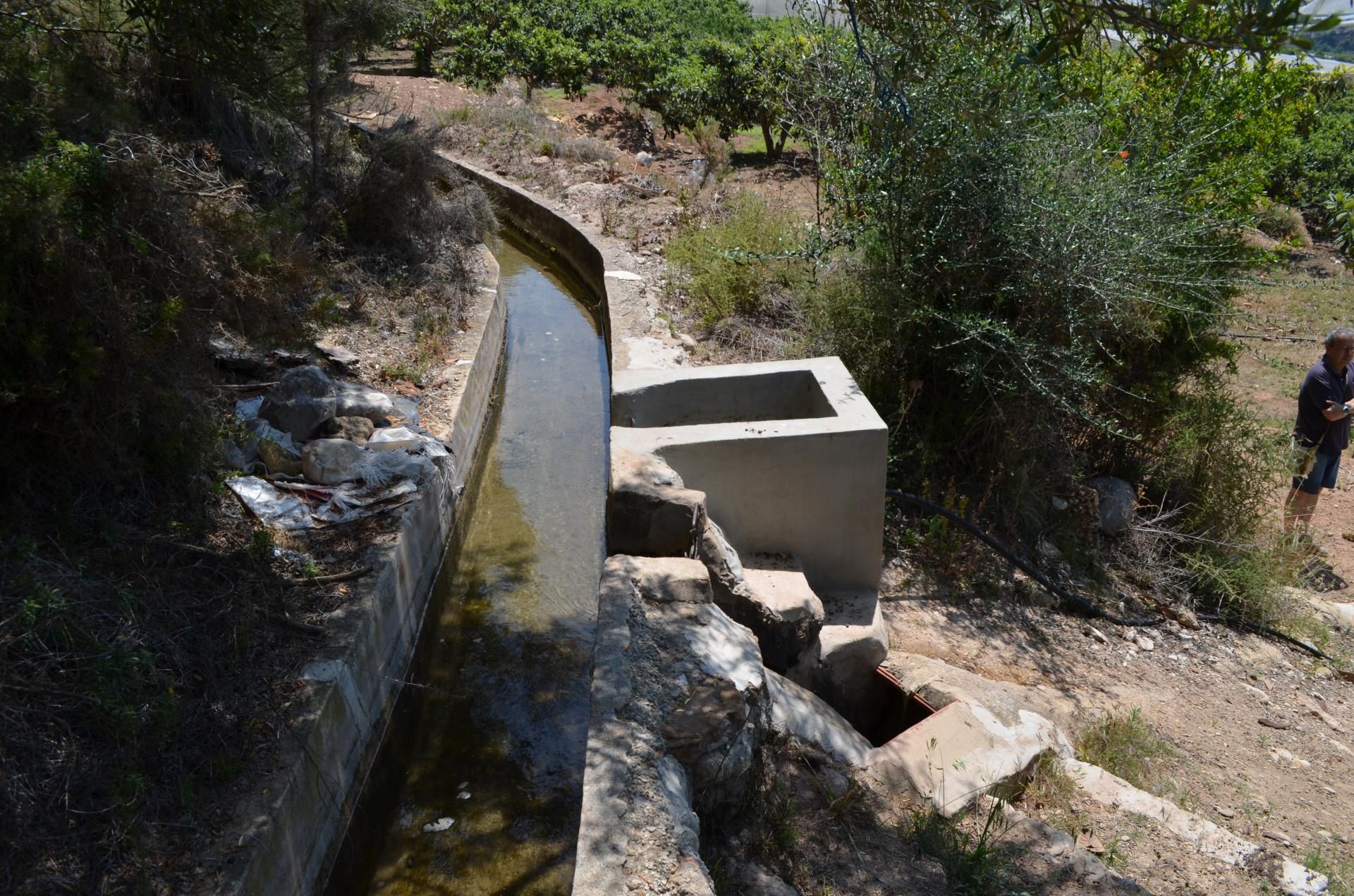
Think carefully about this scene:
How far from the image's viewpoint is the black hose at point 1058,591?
249 inches

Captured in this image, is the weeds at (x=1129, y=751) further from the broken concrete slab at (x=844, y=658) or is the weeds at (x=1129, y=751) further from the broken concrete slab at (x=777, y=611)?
the broken concrete slab at (x=777, y=611)

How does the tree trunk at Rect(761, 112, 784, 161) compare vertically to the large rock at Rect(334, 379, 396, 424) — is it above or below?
above

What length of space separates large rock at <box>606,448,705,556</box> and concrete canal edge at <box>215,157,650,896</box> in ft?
4.67

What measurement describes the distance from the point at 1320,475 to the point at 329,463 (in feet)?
22.8

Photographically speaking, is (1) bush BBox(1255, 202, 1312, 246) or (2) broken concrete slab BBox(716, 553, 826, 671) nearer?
(2) broken concrete slab BBox(716, 553, 826, 671)

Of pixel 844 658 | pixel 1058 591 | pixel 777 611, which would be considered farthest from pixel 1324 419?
pixel 777 611

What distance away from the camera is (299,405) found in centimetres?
618

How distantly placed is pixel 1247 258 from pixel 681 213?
5.95 meters

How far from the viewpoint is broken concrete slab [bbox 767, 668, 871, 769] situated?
4.10 metres

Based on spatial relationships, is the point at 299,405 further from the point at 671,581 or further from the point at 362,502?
the point at 671,581

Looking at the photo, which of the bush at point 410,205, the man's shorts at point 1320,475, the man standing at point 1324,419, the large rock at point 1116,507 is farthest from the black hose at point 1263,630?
the bush at point 410,205

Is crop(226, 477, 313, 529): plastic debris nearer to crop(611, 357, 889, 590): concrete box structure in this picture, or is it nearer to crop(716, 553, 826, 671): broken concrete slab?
crop(611, 357, 889, 590): concrete box structure

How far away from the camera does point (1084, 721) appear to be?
511 centimetres

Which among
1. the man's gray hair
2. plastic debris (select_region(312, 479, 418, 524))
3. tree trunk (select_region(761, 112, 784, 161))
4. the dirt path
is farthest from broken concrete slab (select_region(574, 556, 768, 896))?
tree trunk (select_region(761, 112, 784, 161))
